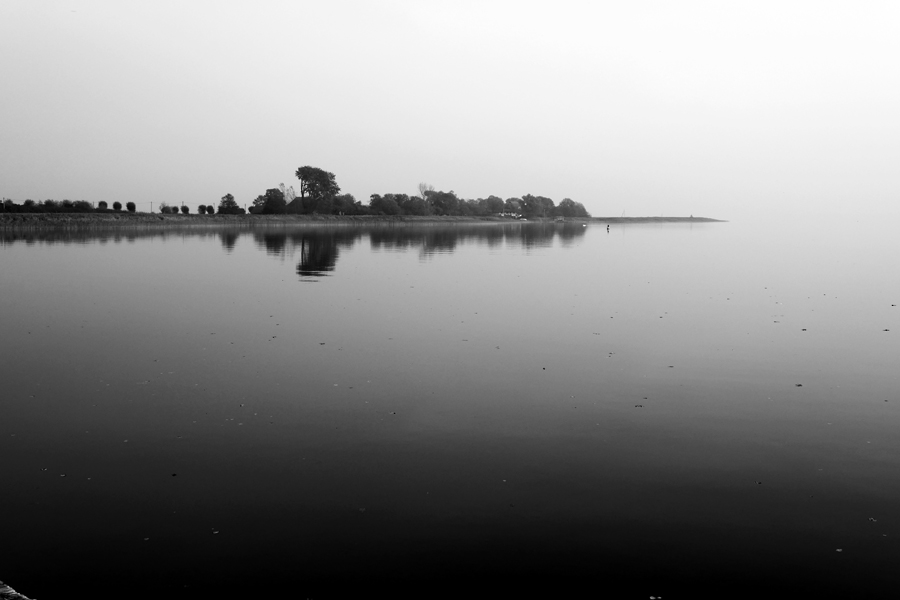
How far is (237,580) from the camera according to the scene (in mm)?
5352

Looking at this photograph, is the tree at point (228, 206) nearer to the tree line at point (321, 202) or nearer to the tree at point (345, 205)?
the tree line at point (321, 202)

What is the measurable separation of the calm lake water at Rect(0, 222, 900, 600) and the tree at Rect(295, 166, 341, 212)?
363 ft

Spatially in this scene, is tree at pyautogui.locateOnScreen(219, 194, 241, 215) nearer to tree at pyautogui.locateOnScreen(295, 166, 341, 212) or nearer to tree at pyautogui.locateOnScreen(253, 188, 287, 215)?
tree at pyautogui.locateOnScreen(253, 188, 287, 215)

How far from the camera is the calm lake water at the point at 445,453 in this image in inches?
219

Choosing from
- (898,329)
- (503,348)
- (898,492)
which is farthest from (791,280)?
(898,492)

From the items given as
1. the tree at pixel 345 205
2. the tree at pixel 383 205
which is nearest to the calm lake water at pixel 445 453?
the tree at pixel 345 205

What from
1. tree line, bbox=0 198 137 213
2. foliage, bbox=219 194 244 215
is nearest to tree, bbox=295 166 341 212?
foliage, bbox=219 194 244 215

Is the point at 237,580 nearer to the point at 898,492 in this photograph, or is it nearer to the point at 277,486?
the point at 277,486

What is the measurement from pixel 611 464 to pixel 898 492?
9.14 ft

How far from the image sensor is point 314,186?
126188 millimetres

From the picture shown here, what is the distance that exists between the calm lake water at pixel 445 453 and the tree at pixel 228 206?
90.5 metres

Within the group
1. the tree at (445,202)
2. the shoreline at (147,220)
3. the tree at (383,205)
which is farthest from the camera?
the tree at (445,202)

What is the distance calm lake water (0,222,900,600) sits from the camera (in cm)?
557

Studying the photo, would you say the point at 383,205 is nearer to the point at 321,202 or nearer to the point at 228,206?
the point at 321,202
